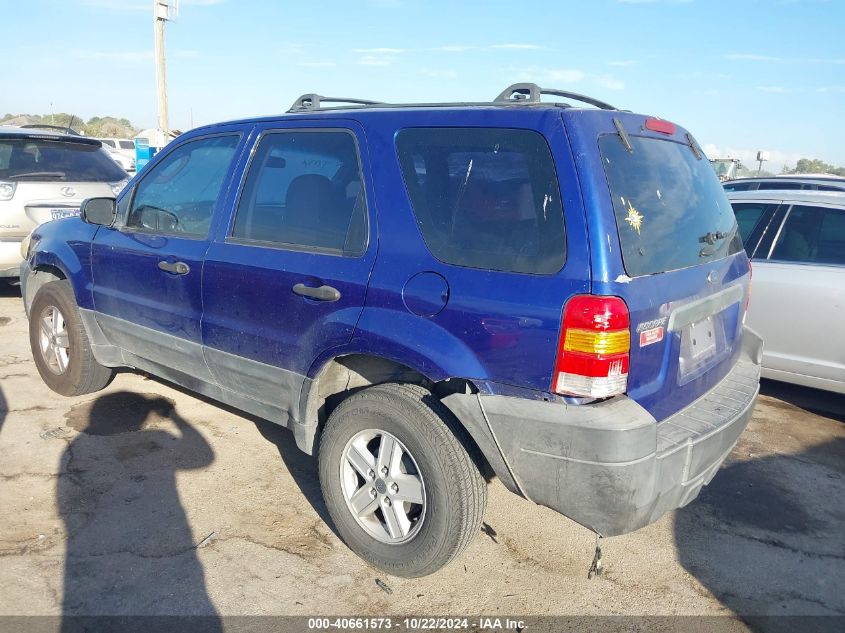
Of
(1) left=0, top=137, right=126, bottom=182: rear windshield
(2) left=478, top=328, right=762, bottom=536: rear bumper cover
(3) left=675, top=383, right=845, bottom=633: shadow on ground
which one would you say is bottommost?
(3) left=675, top=383, right=845, bottom=633: shadow on ground

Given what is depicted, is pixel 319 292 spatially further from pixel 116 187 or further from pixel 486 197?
pixel 116 187

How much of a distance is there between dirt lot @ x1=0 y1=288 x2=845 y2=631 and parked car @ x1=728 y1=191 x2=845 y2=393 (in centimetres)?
64

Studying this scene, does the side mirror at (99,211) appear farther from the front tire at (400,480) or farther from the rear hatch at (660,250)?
the rear hatch at (660,250)

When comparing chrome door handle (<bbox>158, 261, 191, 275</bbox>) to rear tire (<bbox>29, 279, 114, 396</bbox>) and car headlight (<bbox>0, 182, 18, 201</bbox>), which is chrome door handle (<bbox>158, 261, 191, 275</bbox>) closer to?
rear tire (<bbox>29, 279, 114, 396</bbox>)

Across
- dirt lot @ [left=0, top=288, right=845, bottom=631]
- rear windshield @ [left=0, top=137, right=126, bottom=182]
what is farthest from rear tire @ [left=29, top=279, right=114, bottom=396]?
rear windshield @ [left=0, top=137, right=126, bottom=182]

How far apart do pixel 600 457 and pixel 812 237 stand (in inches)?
137

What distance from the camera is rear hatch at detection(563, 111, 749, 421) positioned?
229 cm

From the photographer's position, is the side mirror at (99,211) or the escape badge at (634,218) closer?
the escape badge at (634,218)

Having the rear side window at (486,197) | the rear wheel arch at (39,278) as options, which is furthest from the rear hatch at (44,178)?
the rear side window at (486,197)

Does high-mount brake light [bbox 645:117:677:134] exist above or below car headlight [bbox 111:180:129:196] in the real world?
above

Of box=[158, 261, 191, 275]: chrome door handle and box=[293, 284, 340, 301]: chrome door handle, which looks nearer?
box=[293, 284, 340, 301]: chrome door handle

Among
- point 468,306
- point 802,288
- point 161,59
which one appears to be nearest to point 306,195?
point 468,306

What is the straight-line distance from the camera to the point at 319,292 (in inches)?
111

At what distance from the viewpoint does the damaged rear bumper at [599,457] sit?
2232mm
